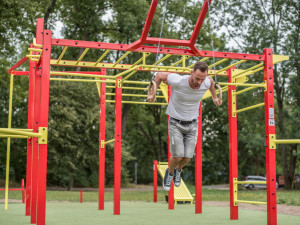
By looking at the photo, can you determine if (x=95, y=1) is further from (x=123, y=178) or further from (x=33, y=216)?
(x=33, y=216)

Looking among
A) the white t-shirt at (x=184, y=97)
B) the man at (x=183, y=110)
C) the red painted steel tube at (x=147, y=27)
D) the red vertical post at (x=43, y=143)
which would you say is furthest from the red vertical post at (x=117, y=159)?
the red vertical post at (x=43, y=143)

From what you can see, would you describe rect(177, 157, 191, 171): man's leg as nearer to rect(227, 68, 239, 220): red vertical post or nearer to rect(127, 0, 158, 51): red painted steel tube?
rect(127, 0, 158, 51): red painted steel tube

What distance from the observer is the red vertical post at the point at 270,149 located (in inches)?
253

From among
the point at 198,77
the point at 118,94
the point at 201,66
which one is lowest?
the point at 198,77

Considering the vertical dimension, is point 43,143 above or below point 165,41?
below

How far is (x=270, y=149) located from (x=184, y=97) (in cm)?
192

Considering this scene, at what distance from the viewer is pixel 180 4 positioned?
84.3ft

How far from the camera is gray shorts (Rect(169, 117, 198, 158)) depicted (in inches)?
226

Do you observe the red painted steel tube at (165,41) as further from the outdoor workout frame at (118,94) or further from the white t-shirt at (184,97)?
the white t-shirt at (184,97)

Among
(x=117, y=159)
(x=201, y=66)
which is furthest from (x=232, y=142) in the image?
(x=201, y=66)

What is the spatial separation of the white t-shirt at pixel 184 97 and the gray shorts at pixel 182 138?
0.35ft

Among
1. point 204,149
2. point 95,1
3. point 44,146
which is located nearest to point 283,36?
point 95,1

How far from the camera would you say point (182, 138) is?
5828mm

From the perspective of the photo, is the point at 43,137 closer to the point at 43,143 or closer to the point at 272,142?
the point at 43,143
